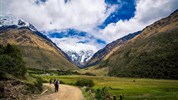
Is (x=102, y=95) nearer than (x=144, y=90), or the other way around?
(x=102, y=95)

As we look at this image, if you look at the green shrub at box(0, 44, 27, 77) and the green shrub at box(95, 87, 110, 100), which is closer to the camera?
the green shrub at box(95, 87, 110, 100)

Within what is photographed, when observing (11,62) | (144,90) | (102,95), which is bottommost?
(102,95)

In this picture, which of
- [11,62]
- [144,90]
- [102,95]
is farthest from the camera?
[144,90]

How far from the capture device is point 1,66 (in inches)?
1766

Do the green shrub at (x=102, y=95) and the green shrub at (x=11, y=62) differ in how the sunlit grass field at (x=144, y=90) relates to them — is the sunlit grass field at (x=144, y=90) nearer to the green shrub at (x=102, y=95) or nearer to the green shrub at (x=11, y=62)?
the green shrub at (x=102, y=95)

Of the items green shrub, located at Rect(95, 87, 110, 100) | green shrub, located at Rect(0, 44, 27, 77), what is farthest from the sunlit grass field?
green shrub, located at Rect(0, 44, 27, 77)

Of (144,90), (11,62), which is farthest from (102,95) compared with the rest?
(144,90)

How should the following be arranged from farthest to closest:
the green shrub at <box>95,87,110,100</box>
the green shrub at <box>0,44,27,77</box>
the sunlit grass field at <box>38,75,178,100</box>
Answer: the sunlit grass field at <box>38,75,178,100</box>
the green shrub at <box>0,44,27,77</box>
the green shrub at <box>95,87,110,100</box>

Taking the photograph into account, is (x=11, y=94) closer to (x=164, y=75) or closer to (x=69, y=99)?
(x=69, y=99)

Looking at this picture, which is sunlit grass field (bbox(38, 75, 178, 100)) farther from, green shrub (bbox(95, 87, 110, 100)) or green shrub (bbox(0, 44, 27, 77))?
green shrub (bbox(0, 44, 27, 77))

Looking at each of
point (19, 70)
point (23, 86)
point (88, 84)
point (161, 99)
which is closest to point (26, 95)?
point (23, 86)

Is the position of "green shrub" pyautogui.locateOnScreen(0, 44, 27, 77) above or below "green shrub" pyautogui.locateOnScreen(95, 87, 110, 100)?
above

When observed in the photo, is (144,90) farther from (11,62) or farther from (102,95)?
(11,62)

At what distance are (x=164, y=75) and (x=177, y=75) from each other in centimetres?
1156
